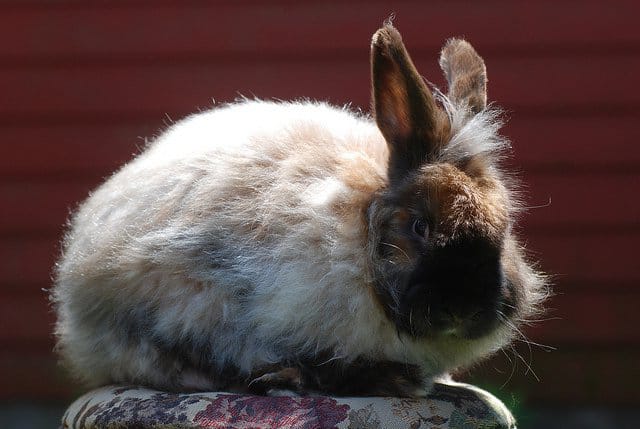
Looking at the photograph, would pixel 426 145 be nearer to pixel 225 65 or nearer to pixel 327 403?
pixel 327 403

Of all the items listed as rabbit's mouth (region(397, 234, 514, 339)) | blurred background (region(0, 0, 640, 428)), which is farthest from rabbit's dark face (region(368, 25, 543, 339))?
blurred background (region(0, 0, 640, 428))

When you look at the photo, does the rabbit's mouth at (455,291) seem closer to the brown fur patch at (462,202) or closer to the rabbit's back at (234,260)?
the brown fur patch at (462,202)

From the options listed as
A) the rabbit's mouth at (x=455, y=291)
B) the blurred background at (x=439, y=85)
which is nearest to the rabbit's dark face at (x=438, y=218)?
the rabbit's mouth at (x=455, y=291)

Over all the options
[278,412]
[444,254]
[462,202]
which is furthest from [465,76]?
[278,412]

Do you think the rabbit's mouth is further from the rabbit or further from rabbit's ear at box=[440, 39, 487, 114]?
rabbit's ear at box=[440, 39, 487, 114]

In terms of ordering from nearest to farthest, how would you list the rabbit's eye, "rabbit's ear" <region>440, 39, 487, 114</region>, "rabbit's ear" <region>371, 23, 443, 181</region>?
the rabbit's eye → "rabbit's ear" <region>371, 23, 443, 181</region> → "rabbit's ear" <region>440, 39, 487, 114</region>

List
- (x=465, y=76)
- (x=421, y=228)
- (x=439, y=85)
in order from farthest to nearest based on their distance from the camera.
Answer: (x=439, y=85) → (x=465, y=76) → (x=421, y=228)

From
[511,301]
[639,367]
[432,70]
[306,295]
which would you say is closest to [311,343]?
[306,295]

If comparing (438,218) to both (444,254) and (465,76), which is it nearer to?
(444,254)
